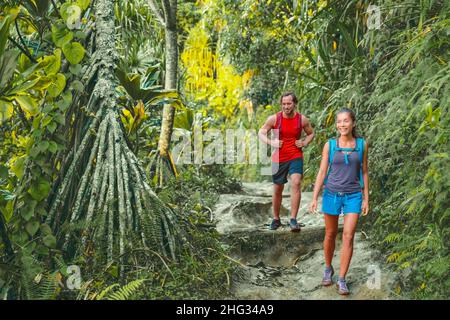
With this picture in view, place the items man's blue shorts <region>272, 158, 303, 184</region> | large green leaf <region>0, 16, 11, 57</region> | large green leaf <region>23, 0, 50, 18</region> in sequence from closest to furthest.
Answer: large green leaf <region>0, 16, 11, 57</region>, large green leaf <region>23, 0, 50, 18</region>, man's blue shorts <region>272, 158, 303, 184</region>

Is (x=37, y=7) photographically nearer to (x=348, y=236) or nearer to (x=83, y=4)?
(x=83, y=4)

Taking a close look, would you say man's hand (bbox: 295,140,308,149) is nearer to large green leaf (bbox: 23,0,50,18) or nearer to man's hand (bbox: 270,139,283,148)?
man's hand (bbox: 270,139,283,148)


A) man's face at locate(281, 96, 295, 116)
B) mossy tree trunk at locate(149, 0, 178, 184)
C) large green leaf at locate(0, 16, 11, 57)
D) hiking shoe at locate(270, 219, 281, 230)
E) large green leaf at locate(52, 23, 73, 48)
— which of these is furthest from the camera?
mossy tree trunk at locate(149, 0, 178, 184)

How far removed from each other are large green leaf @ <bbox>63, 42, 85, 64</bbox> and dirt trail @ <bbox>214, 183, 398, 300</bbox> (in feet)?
6.40

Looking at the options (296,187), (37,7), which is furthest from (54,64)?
(296,187)

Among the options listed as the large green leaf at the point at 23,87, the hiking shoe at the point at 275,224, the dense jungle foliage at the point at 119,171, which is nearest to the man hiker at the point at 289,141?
the hiking shoe at the point at 275,224

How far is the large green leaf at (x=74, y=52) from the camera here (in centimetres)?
491

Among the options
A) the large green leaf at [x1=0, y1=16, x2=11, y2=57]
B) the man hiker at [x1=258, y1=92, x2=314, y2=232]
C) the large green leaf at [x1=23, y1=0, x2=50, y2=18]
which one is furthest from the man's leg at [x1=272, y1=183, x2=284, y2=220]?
the large green leaf at [x1=0, y1=16, x2=11, y2=57]

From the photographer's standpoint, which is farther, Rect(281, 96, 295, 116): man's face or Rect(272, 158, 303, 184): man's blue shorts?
Rect(272, 158, 303, 184): man's blue shorts

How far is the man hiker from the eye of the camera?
593 cm

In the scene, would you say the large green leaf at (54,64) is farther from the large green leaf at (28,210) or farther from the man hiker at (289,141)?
the man hiker at (289,141)

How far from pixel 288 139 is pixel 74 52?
2.04 meters
